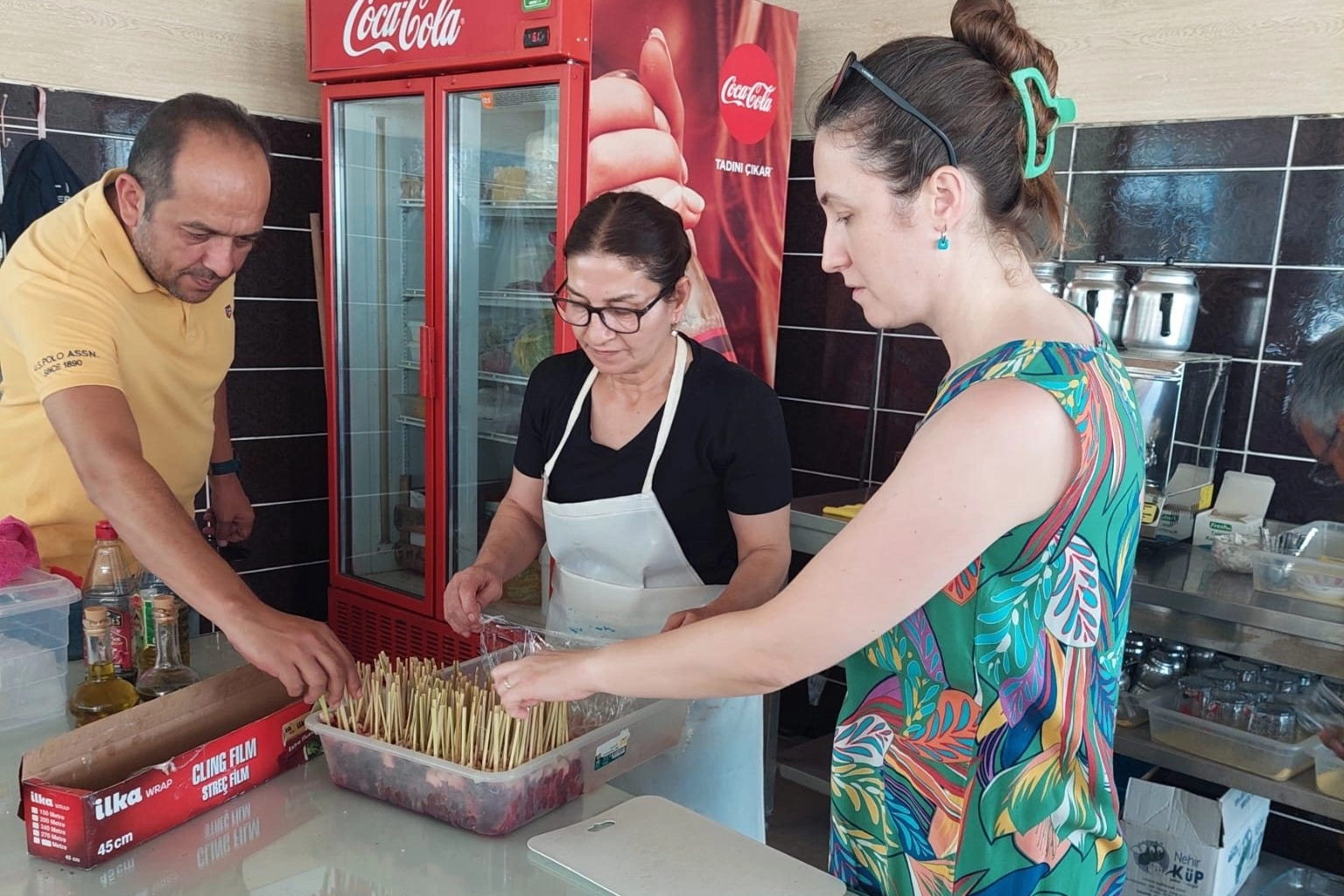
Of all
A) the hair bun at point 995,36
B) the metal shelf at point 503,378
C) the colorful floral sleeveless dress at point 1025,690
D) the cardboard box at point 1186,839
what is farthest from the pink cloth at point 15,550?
the cardboard box at point 1186,839

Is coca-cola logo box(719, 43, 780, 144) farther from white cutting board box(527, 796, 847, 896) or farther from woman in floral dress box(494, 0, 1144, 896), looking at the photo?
white cutting board box(527, 796, 847, 896)

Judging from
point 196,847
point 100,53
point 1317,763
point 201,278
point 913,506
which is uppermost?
point 100,53

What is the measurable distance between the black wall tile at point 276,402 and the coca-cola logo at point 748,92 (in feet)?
5.93


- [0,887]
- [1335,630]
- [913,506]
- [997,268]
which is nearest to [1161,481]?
[1335,630]

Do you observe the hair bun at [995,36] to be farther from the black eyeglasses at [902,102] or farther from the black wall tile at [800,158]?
the black wall tile at [800,158]

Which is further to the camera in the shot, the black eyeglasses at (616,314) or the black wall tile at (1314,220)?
the black wall tile at (1314,220)

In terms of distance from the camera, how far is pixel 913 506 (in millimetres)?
1049

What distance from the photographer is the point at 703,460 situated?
201 cm

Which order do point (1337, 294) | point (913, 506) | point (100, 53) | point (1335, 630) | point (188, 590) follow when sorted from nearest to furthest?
point (913, 506) < point (188, 590) < point (1335, 630) < point (1337, 294) < point (100, 53)

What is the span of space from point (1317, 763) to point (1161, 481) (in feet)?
2.31

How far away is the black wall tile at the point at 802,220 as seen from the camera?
3553 millimetres

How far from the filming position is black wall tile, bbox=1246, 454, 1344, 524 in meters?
2.61

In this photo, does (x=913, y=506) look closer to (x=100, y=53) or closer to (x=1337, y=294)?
(x=1337, y=294)

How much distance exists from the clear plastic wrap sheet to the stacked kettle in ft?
5.33
